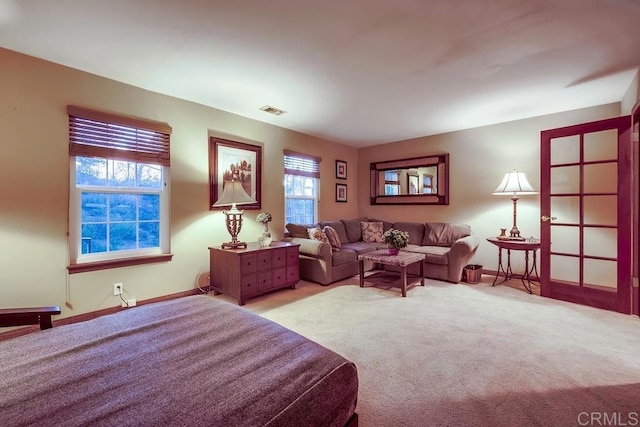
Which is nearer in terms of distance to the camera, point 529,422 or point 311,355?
point 311,355

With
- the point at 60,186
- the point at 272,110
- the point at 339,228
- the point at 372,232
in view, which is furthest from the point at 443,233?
the point at 60,186

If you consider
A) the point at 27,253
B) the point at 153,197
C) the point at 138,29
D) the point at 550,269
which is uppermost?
the point at 138,29

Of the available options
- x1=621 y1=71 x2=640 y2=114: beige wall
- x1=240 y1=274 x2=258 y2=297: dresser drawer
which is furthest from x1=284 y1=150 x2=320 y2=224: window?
x1=621 y1=71 x2=640 y2=114: beige wall

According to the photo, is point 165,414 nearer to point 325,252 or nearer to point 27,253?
point 27,253

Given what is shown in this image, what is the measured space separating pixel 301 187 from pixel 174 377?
427cm

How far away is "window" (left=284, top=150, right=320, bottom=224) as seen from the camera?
4.76m

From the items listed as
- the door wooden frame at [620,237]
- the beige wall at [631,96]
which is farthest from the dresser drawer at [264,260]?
the beige wall at [631,96]

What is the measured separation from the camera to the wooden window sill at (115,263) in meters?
2.67

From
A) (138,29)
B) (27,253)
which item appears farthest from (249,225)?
(138,29)

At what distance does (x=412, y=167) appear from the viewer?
17.4 ft

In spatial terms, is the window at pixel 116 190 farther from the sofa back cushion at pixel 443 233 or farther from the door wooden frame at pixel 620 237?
the door wooden frame at pixel 620 237

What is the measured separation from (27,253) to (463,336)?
12.6 feet

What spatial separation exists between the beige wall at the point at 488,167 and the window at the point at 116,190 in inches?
167

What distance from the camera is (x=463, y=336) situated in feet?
7.90
